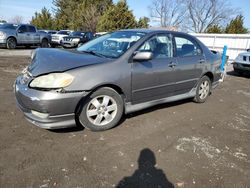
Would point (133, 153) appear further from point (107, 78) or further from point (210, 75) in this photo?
point (210, 75)

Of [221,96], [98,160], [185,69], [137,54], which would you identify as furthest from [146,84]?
[221,96]

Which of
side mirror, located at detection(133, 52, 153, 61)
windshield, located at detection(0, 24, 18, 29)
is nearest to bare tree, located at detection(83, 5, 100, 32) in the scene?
windshield, located at detection(0, 24, 18, 29)

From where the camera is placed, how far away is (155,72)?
422cm

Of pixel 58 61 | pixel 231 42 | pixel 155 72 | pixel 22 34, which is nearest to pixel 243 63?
pixel 231 42

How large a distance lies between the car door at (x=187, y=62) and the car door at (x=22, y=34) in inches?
566

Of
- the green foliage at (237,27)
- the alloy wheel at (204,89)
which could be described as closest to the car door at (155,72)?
the alloy wheel at (204,89)

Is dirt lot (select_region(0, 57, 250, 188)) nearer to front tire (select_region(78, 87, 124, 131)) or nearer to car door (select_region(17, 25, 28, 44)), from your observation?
front tire (select_region(78, 87, 124, 131))

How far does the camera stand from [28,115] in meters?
3.44

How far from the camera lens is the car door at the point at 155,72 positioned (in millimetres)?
4016

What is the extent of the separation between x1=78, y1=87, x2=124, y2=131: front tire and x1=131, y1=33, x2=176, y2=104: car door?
1.25 feet

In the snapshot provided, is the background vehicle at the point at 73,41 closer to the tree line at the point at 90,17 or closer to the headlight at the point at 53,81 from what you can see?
the tree line at the point at 90,17

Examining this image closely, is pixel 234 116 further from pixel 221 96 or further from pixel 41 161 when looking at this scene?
pixel 41 161

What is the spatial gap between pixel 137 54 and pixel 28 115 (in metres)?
1.87

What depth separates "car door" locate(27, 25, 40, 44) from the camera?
56.5ft
